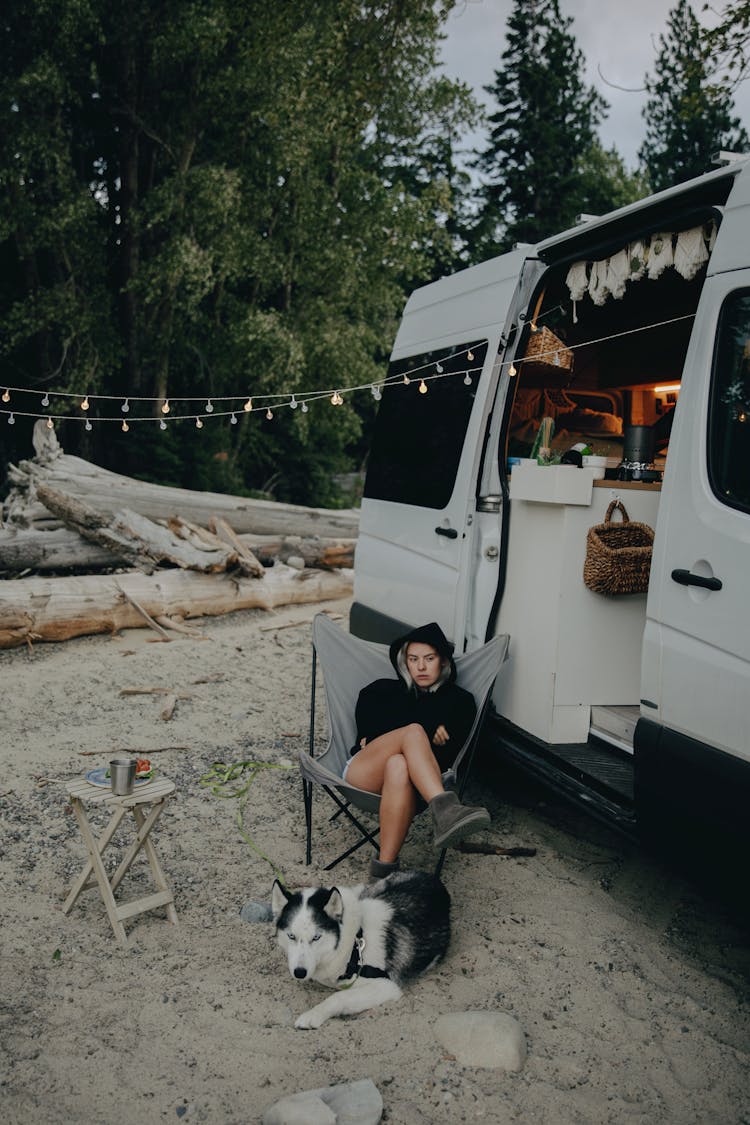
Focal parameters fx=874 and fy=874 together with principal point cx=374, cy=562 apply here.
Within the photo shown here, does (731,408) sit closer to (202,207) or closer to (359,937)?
(359,937)

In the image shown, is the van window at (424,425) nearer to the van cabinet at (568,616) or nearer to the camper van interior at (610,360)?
the camper van interior at (610,360)

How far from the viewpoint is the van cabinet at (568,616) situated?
3432mm

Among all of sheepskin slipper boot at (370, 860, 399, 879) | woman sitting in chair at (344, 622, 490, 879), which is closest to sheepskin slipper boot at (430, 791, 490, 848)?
woman sitting in chair at (344, 622, 490, 879)

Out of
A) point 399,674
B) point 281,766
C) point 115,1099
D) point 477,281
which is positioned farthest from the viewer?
point 281,766

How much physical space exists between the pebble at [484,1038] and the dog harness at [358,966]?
27 centimetres

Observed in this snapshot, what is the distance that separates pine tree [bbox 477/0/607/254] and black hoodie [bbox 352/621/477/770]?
20919 mm

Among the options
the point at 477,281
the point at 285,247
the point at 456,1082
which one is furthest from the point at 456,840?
the point at 285,247

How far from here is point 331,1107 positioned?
2152 millimetres

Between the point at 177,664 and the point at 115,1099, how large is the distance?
14.8 ft

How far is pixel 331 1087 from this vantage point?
7.29ft

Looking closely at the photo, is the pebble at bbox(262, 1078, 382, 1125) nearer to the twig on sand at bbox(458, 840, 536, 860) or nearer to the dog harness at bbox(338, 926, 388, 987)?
the dog harness at bbox(338, 926, 388, 987)

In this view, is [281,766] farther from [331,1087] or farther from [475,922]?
[331,1087]

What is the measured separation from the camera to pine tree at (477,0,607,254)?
22656 mm

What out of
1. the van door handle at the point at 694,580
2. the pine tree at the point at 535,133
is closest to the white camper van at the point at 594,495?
the van door handle at the point at 694,580
